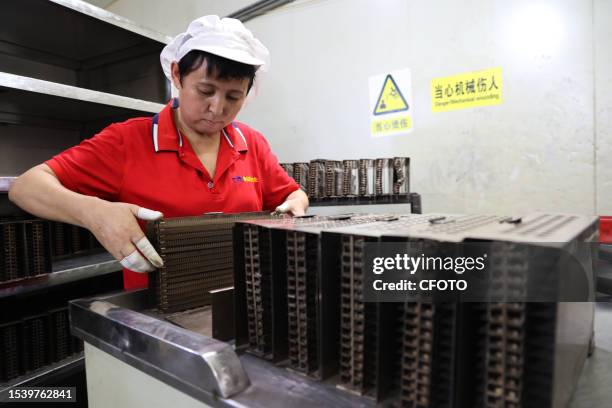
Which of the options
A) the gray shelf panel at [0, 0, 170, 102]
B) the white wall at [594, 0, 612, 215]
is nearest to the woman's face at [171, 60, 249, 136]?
the gray shelf panel at [0, 0, 170, 102]

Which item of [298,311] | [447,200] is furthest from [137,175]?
[447,200]

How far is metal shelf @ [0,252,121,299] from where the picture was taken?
1677 mm

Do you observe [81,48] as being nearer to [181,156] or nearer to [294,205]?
[181,156]

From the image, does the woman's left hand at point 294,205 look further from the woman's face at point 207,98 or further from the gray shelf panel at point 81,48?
the gray shelf panel at point 81,48

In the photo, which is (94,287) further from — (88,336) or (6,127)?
(88,336)

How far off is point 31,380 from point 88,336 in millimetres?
1347

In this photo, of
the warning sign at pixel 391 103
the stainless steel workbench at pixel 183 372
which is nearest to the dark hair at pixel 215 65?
the stainless steel workbench at pixel 183 372

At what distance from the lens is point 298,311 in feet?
1.95

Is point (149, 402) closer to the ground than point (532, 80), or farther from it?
closer to the ground

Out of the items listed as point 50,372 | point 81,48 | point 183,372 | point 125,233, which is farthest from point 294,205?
point 81,48

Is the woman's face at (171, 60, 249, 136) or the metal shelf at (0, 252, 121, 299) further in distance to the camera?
the metal shelf at (0, 252, 121, 299)

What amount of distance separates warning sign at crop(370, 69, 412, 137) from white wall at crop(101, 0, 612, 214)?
5 centimetres

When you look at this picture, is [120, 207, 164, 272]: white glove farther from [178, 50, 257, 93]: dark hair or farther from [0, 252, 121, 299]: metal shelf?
[0, 252, 121, 299]: metal shelf

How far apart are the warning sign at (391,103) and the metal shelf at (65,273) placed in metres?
1.99
